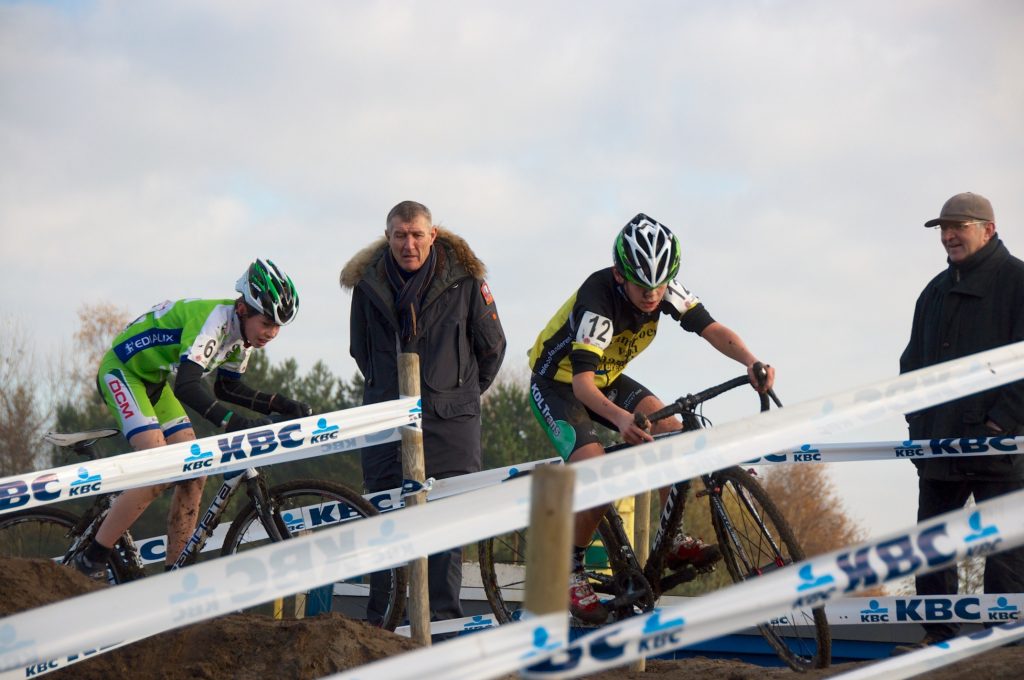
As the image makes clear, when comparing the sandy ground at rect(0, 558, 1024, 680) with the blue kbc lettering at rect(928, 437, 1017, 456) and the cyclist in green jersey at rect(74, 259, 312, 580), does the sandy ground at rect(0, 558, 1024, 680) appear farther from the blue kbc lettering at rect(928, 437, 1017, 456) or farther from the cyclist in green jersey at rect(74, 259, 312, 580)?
the blue kbc lettering at rect(928, 437, 1017, 456)

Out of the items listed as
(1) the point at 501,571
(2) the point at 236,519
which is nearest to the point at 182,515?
(2) the point at 236,519

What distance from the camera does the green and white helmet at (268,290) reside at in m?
6.52

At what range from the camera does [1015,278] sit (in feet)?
21.1

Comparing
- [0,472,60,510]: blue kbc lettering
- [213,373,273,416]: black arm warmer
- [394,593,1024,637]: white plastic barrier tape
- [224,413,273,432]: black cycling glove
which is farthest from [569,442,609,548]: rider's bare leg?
[0,472,60,510]: blue kbc lettering

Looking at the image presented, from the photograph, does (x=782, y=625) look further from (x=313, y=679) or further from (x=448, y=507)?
(x=448, y=507)

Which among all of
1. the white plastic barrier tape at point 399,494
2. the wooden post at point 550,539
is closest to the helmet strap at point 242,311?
the white plastic barrier tape at point 399,494

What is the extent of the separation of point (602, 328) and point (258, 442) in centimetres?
207

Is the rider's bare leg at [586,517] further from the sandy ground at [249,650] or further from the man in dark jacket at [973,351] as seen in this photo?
the man in dark jacket at [973,351]

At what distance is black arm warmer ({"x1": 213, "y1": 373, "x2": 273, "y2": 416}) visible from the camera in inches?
266

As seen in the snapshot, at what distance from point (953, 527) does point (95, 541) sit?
16.8ft

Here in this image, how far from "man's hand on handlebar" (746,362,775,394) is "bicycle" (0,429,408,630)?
237 centimetres

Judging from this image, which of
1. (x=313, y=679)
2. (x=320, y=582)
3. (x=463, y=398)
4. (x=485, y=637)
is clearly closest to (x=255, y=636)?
(x=313, y=679)

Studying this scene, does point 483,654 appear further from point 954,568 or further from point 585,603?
point 954,568

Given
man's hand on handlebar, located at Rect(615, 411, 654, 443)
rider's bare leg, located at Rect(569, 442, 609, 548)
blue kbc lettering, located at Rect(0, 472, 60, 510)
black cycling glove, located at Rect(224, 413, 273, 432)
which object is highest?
black cycling glove, located at Rect(224, 413, 273, 432)
